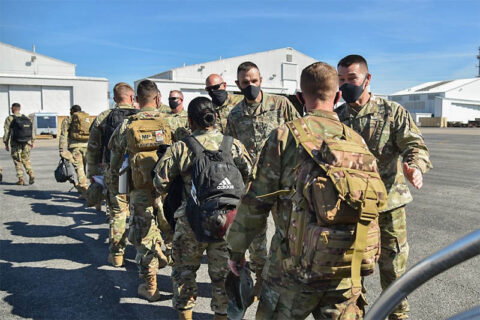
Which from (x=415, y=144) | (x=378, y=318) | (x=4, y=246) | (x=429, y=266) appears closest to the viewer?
(x=429, y=266)

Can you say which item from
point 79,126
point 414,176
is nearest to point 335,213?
point 414,176

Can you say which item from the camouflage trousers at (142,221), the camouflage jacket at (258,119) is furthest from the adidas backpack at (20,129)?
the camouflage jacket at (258,119)

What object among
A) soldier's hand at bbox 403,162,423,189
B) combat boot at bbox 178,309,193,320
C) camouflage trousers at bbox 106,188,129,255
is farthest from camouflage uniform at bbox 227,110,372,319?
camouflage trousers at bbox 106,188,129,255

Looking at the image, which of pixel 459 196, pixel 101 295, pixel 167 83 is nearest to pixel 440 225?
pixel 459 196

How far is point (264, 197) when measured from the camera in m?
1.99

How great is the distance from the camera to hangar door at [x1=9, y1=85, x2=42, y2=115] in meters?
32.2

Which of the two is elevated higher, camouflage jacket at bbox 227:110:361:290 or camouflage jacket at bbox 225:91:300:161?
camouflage jacket at bbox 225:91:300:161

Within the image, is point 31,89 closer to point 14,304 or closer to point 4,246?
point 4,246

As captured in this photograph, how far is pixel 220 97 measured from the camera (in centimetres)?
526

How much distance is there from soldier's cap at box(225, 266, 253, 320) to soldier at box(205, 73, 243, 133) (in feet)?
10.5

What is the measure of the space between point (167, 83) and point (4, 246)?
32040 mm

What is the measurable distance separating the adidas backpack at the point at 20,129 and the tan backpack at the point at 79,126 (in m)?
2.50

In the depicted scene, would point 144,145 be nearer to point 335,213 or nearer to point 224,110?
point 224,110

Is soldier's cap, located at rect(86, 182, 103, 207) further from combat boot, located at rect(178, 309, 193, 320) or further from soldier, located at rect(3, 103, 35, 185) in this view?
soldier, located at rect(3, 103, 35, 185)
